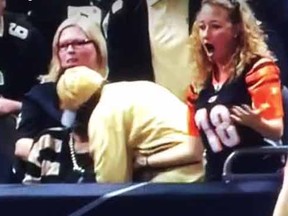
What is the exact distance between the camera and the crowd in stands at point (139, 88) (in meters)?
2.27

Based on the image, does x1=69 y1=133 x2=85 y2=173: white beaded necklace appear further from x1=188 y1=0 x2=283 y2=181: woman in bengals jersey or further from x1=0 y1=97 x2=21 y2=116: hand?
x1=188 y1=0 x2=283 y2=181: woman in bengals jersey

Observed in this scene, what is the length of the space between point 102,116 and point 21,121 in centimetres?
21

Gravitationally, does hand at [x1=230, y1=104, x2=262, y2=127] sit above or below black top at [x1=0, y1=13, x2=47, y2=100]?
below

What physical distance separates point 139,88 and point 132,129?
100mm

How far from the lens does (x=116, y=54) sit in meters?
2.35

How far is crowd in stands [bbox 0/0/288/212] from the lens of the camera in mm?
2266

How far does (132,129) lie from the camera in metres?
2.29

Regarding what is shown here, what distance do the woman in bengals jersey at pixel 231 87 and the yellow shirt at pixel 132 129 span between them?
44 millimetres

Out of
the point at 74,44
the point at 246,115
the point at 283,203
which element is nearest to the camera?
the point at 283,203

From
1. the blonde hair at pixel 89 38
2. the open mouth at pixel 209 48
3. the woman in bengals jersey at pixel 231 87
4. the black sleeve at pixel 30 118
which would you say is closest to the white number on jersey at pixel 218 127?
the woman in bengals jersey at pixel 231 87

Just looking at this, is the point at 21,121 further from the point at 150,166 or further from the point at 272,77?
the point at 272,77

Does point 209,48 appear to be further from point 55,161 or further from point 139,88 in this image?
point 55,161

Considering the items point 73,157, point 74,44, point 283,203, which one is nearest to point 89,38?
point 74,44

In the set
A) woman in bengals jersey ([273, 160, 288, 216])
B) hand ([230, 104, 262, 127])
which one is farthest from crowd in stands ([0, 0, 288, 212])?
woman in bengals jersey ([273, 160, 288, 216])
